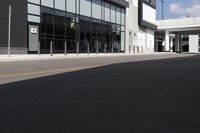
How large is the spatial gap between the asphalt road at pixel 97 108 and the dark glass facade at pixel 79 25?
25311mm

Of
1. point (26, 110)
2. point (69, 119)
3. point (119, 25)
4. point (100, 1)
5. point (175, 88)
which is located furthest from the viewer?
point (119, 25)

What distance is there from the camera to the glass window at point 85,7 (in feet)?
147

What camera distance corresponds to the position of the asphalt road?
623 cm

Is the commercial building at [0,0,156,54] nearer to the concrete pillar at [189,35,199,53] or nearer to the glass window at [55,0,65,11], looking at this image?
the glass window at [55,0,65,11]

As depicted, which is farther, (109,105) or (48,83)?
(48,83)

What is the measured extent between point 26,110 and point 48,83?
4.47 metres

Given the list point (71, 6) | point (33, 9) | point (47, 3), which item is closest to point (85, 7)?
point (71, 6)

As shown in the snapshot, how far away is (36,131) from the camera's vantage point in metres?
5.88

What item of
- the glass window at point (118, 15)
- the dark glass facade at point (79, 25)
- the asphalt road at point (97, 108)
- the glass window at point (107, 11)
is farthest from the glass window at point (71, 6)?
the asphalt road at point (97, 108)

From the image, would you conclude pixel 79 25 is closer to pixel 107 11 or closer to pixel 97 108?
pixel 107 11

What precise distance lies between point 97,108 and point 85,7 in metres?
38.5

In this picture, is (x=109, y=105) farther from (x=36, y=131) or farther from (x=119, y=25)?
(x=119, y=25)

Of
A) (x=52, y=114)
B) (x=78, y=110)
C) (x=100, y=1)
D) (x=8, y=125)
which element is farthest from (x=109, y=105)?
(x=100, y=1)

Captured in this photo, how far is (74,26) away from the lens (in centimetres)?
4306
